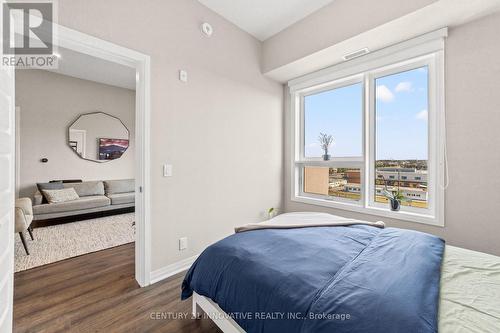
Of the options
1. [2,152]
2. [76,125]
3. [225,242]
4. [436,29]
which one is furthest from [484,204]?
[76,125]

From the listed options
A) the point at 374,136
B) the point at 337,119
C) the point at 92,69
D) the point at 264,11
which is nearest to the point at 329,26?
the point at 264,11

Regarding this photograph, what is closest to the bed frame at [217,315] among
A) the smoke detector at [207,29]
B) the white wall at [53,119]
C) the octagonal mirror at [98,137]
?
the smoke detector at [207,29]

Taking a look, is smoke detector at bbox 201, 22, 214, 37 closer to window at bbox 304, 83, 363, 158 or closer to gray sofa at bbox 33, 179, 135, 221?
window at bbox 304, 83, 363, 158

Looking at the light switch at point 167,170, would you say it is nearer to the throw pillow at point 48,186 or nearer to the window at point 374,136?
the window at point 374,136

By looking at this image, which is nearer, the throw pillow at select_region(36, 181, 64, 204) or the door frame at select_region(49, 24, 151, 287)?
the door frame at select_region(49, 24, 151, 287)

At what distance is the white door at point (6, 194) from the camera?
64cm

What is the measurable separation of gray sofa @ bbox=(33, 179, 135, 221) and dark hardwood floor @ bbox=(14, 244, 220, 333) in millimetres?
1831

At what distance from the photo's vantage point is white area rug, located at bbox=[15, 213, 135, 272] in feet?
8.23

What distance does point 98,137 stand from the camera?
481 cm

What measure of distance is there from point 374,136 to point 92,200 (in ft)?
16.0

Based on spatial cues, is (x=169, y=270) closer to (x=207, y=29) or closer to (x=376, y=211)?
(x=376, y=211)

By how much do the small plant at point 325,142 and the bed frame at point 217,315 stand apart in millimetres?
2317

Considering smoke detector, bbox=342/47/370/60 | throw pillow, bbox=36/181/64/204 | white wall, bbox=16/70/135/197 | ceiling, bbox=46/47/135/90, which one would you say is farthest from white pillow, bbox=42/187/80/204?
smoke detector, bbox=342/47/370/60

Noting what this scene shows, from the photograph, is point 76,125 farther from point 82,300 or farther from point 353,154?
point 353,154
